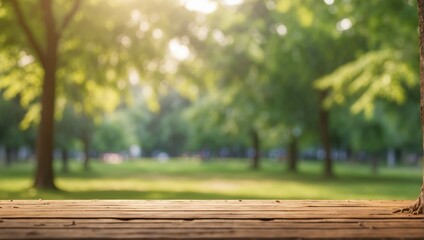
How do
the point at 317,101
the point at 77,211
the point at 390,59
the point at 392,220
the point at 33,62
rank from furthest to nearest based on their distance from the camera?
the point at 317,101 → the point at 33,62 → the point at 390,59 → the point at 77,211 → the point at 392,220

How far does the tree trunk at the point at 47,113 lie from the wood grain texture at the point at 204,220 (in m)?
12.8

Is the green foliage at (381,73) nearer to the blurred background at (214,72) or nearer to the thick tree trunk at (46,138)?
the blurred background at (214,72)

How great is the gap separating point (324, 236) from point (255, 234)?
0.61m

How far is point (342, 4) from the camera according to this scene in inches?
800

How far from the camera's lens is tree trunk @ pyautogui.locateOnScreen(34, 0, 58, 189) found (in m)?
19.5

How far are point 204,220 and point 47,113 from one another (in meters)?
15.2

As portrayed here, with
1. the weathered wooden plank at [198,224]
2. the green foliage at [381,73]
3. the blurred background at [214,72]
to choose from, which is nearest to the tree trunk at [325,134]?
the blurred background at [214,72]

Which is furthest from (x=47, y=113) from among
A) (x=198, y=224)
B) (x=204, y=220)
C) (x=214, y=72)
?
(x=198, y=224)

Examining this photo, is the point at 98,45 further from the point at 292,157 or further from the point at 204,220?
the point at 292,157

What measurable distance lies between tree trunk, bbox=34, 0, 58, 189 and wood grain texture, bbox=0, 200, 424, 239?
12.8 meters

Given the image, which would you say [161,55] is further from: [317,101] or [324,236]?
[324,236]

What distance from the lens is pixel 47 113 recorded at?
64.5ft

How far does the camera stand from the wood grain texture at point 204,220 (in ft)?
16.5

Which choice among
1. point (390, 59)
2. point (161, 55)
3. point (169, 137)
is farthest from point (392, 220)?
point (169, 137)
